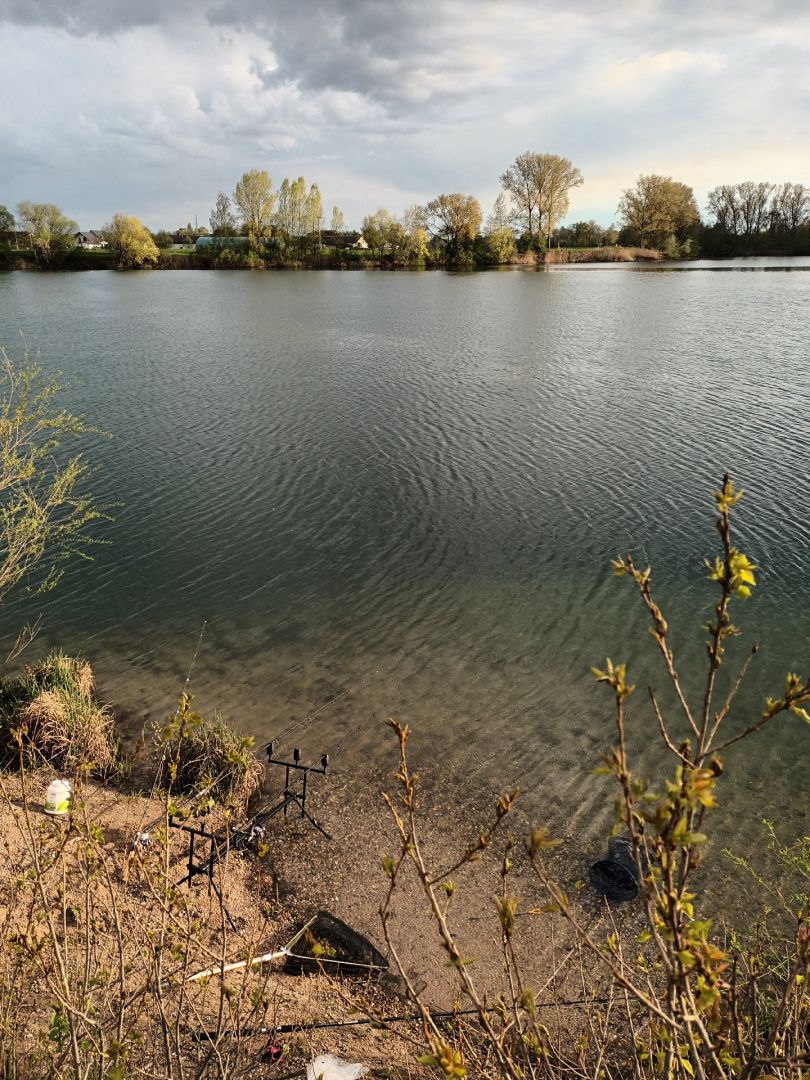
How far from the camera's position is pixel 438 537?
1505 centimetres

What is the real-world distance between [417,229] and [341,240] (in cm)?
1592

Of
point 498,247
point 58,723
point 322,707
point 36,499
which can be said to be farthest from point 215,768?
point 498,247

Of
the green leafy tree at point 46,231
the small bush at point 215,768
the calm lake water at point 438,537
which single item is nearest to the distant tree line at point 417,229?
the green leafy tree at point 46,231

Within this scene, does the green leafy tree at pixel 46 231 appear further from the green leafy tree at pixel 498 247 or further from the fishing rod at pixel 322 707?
the fishing rod at pixel 322 707

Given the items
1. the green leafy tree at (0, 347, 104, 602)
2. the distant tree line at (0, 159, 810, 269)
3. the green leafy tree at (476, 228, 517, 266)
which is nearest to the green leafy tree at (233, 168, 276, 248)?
the distant tree line at (0, 159, 810, 269)

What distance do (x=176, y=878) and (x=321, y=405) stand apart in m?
19.4

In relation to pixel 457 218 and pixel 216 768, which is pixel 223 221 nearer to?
pixel 457 218

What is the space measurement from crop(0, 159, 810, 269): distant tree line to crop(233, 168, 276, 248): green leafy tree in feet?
0.47

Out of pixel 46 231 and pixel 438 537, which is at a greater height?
pixel 46 231

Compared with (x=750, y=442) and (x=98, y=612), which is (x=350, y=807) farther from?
(x=750, y=442)

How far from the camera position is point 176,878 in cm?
712

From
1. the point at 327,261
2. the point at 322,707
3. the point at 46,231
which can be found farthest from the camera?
the point at 327,261

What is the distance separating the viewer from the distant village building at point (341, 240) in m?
104

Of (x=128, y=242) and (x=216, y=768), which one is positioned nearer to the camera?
(x=216, y=768)
